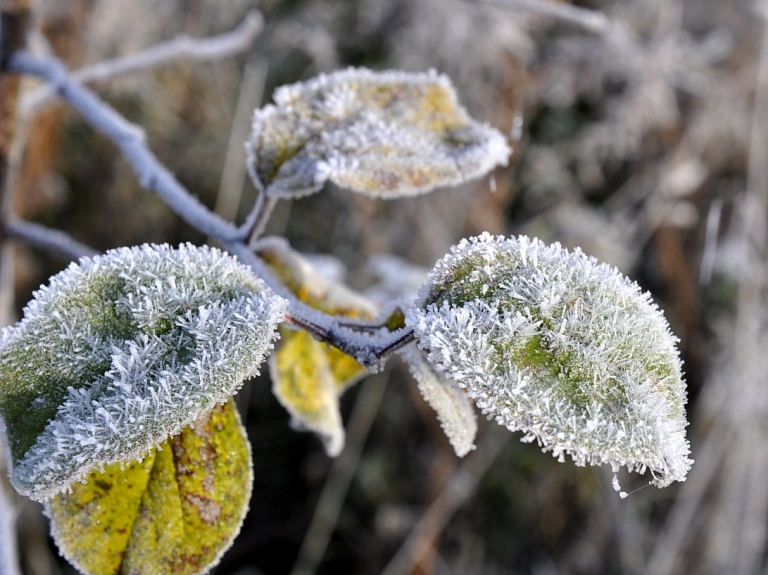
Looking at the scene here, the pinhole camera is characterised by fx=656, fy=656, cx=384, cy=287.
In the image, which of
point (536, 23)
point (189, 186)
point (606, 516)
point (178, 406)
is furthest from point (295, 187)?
point (189, 186)

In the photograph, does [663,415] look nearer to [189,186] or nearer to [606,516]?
[606,516]

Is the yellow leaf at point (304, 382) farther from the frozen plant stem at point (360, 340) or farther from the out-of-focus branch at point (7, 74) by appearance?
the out-of-focus branch at point (7, 74)

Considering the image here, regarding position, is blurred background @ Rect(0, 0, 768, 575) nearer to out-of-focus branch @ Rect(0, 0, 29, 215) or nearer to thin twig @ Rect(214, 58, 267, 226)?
thin twig @ Rect(214, 58, 267, 226)

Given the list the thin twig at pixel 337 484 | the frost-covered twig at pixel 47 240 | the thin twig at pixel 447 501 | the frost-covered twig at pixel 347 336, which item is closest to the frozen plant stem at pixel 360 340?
the frost-covered twig at pixel 347 336

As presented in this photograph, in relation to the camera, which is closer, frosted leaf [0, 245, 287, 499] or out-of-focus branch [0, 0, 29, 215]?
frosted leaf [0, 245, 287, 499]

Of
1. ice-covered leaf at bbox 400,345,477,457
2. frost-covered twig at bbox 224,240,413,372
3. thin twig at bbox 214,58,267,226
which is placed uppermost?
frost-covered twig at bbox 224,240,413,372

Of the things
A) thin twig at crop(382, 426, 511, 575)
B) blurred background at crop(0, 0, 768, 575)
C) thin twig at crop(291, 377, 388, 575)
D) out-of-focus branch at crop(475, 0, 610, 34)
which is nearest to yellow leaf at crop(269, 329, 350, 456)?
out-of-focus branch at crop(475, 0, 610, 34)
